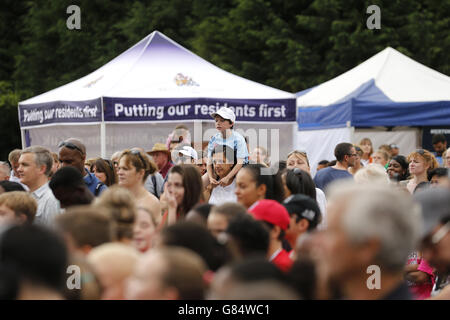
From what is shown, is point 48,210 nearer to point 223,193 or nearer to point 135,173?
point 135,173

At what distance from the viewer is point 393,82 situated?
15.0 meters

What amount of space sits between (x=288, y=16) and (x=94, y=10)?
8684 millimetres

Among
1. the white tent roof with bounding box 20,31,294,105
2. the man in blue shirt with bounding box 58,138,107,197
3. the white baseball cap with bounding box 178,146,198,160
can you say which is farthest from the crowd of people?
the white tent roof with bounding box 20,31,294,105

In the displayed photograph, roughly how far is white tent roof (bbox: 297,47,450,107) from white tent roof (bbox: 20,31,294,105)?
3393 mm

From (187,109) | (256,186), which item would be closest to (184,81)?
(187,109)

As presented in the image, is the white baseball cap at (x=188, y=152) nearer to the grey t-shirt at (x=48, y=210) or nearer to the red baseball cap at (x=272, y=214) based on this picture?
the grey t-shirt at (x=48, y=210)

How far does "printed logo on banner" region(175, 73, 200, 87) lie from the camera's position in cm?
1210

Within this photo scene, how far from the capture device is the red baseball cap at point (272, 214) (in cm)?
427

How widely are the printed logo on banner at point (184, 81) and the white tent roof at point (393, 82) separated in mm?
3923

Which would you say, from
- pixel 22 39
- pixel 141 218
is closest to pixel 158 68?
pixel 141 218

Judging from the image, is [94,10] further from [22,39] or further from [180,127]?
[180,127]

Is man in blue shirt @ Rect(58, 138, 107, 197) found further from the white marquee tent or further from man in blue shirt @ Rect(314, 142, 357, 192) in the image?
the white marquee tent

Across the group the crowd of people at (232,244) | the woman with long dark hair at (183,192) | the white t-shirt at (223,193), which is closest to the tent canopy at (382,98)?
the white t-shirt at (223,193)
